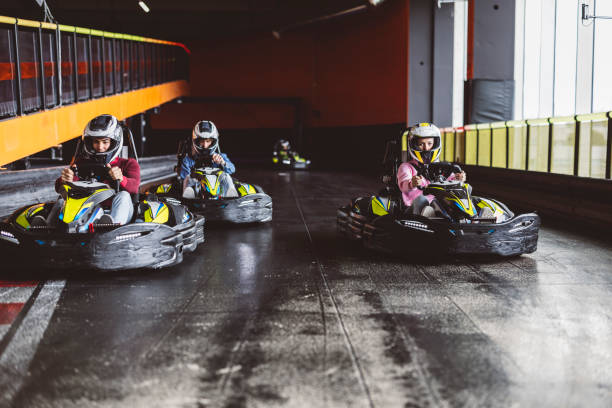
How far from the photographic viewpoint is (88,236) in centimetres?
457

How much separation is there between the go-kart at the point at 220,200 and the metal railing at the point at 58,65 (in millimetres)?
2154

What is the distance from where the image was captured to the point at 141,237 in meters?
4.75

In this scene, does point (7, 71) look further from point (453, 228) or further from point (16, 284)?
point (453, 228)

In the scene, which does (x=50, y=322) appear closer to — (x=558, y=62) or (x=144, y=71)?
(x=558, y=62)

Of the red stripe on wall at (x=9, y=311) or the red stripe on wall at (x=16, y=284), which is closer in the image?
the red stripe on wall at (x=9, y=311)

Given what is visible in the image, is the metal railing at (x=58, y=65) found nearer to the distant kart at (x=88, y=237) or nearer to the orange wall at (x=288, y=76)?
the distant kart at (x=88, y=237)

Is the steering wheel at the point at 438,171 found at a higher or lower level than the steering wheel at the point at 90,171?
lower

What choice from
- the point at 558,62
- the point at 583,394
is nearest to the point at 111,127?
the point at 583,394

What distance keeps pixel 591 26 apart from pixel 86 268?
1094 cm

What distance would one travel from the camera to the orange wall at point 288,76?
24203 millimetres

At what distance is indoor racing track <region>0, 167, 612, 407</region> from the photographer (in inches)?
99.3

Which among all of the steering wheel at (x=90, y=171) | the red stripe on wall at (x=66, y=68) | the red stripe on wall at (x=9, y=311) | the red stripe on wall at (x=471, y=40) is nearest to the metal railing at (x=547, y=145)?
the red stripe on wall at (x=471, y=40)

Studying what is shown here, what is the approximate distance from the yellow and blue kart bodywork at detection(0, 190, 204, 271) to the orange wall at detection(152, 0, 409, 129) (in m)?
18.5

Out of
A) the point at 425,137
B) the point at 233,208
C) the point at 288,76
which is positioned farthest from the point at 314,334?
the point at 288,76
